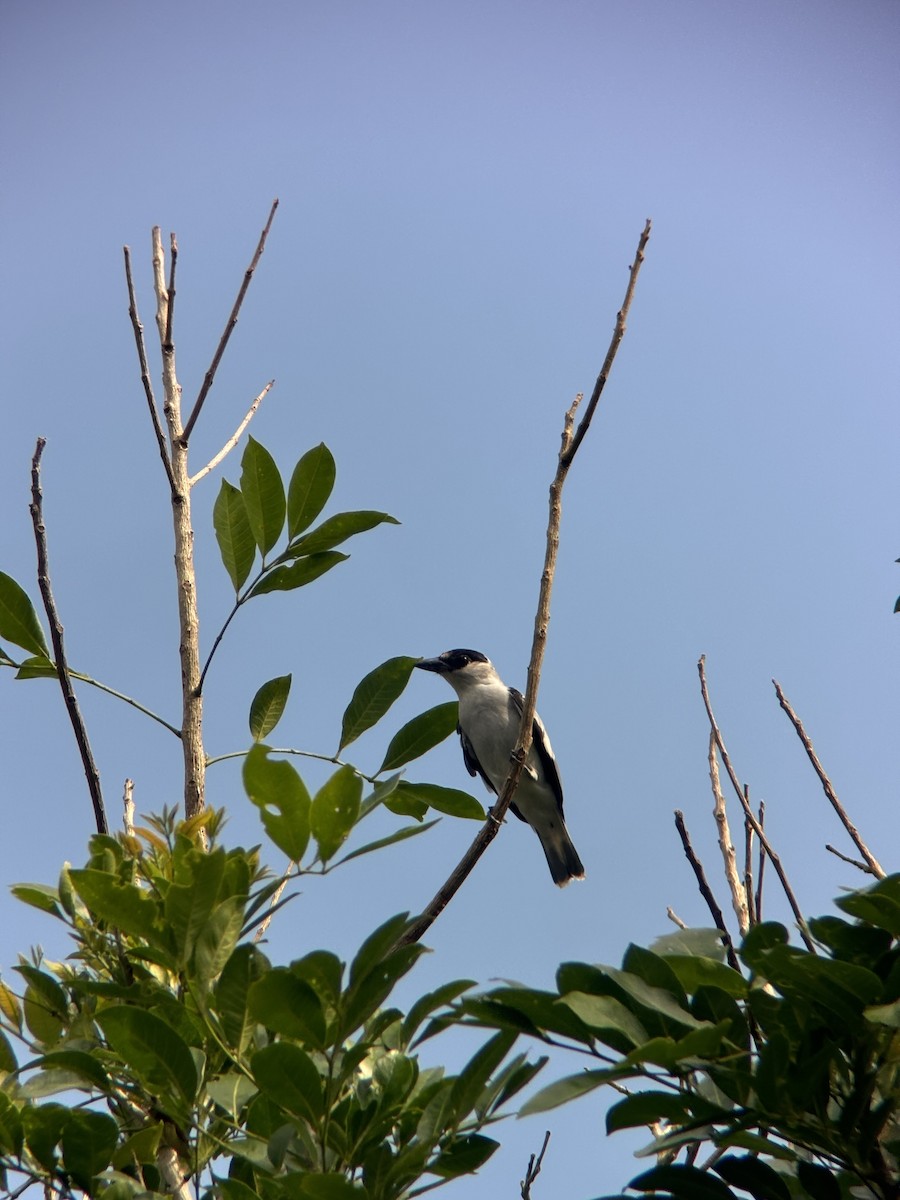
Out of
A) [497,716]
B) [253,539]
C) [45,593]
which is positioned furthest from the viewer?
[497,716]

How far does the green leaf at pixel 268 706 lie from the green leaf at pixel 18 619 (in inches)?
22.8

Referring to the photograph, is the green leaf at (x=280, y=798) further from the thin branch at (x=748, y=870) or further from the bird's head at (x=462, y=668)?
the bird's head at (x=462, y=668)

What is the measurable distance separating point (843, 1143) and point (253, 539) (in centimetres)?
208

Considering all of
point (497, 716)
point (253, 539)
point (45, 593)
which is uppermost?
point (497, 716)

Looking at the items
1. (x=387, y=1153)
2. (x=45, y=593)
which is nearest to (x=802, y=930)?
(x=387, y=1153)

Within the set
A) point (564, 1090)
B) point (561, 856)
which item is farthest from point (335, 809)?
point (561, 856)

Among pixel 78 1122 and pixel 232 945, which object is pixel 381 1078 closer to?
pixel 232 945

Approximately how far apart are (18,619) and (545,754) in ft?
23.7

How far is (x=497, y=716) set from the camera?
32.3ft

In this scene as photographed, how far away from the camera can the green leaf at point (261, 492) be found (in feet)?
9.73

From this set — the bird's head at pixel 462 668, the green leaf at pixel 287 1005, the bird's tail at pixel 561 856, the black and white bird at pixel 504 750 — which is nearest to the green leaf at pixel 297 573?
the green leaf at pixel 287 1005

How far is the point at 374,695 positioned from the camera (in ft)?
9.52

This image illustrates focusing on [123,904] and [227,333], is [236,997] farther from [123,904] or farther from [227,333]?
[227,333]

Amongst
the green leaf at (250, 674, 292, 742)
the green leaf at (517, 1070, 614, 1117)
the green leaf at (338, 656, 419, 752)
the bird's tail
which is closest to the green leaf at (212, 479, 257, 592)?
the green leaf at (250, 674, 292, 742)
